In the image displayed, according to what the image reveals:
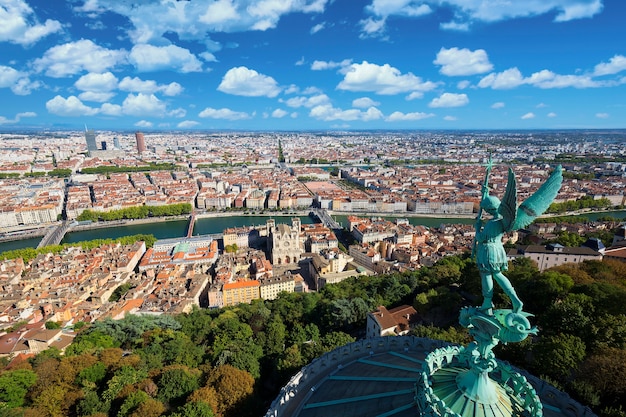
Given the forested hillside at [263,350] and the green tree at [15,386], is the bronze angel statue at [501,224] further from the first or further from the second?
the green tree at [15,386]

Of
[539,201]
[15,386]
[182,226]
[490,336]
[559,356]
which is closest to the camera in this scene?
[539,201]

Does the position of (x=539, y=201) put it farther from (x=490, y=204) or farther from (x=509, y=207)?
(x=490, y=204)

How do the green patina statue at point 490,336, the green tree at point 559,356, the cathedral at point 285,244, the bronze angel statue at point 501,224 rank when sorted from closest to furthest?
the bronze angel statue at point 501,224, the green patina statue at point 490,336, the green tree at point 559,356, the cathedral at point 285,244

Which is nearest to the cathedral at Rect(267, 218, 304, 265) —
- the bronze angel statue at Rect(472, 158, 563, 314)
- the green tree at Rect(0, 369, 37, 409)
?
the green tree at Rect(0, 369, 37, 409)

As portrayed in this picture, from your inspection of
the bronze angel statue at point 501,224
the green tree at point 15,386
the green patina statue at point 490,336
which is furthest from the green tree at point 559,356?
the green tree at point 15,386

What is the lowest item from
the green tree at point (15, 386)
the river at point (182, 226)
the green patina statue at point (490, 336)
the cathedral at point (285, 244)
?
the river at point (182, 226)

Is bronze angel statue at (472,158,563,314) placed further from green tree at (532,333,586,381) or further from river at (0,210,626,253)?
river at (0,210,626,253)

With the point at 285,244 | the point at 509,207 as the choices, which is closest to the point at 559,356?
the point at 509,207

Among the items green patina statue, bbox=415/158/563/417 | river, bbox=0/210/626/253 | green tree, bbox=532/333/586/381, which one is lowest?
river, bbox=0/210/626/253
